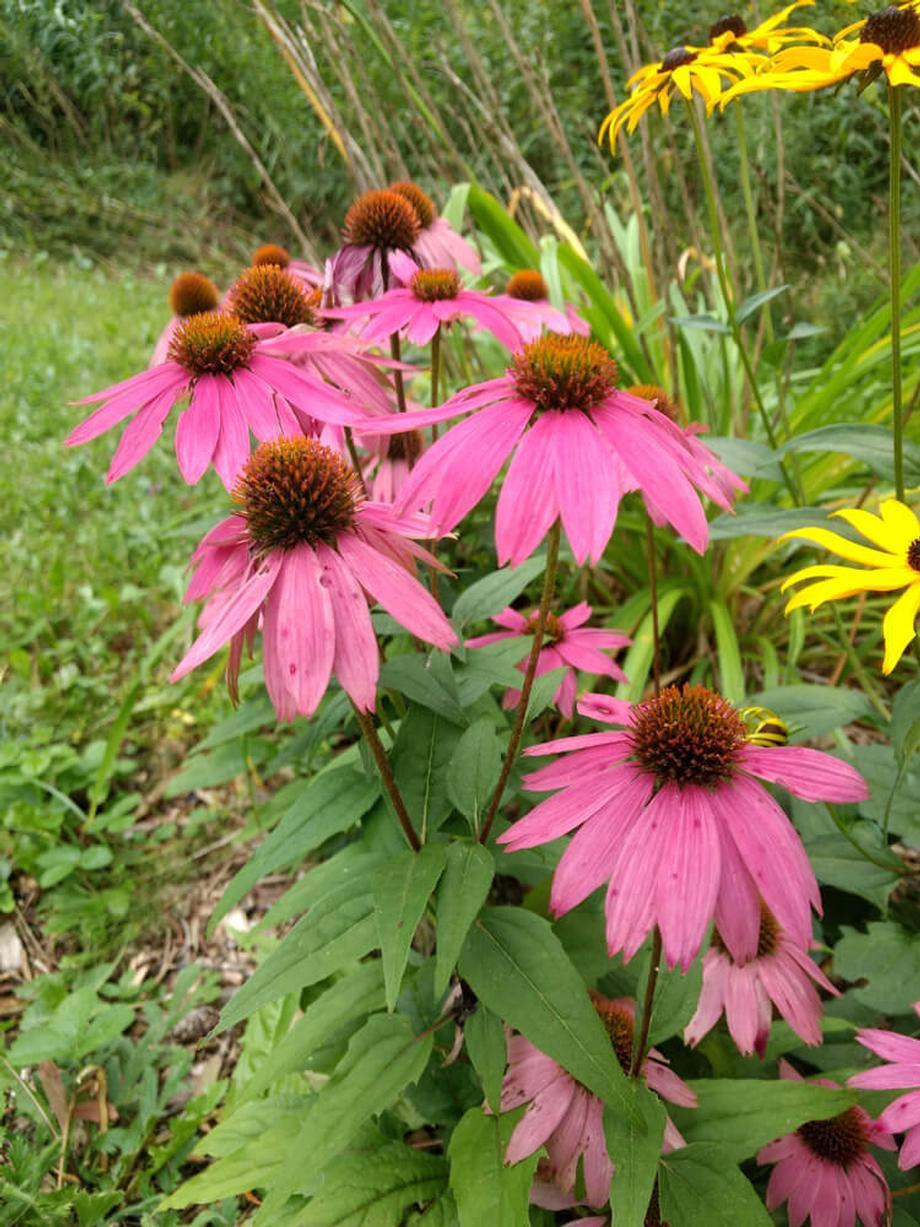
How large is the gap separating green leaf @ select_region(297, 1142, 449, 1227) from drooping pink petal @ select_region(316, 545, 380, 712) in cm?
49

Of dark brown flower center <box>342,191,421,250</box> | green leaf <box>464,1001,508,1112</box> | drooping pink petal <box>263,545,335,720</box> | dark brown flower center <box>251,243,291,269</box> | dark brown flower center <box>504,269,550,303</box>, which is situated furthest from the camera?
dark brown flower center <box>504,269,550,303</box>

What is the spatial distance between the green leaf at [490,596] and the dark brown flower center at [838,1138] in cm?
54

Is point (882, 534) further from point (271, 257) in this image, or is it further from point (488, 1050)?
point (271, 257)

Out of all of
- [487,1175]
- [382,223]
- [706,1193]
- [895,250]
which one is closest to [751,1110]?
[706,1193]

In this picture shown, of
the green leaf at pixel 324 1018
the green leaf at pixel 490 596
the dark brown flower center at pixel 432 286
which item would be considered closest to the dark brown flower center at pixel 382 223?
the dark brown flower center at pixel 432 286

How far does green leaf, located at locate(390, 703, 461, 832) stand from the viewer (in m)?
0.78

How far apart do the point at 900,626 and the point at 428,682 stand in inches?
14.8

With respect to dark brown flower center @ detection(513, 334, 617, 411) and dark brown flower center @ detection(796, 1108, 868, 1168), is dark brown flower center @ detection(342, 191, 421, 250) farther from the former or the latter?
dark brown flower center @ detection(796, 1108, 868, 1168)

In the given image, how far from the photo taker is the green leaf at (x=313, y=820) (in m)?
0.77

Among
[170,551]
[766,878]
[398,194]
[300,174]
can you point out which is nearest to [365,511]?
[766,878]

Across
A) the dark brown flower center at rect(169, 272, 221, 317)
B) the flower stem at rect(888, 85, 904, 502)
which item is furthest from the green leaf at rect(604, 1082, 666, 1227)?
the dark brown flower center at rect(169, 272, 221, 317)

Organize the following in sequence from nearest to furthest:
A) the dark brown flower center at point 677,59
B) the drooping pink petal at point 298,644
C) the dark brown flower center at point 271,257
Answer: the drooping pink petal at point 298,644 < the dark brown flower center at point 677,59 < the dark brown flower center at point 271,257

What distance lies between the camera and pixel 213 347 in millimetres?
804

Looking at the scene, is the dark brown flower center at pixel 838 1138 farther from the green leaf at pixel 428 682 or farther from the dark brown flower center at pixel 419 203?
the dark brown flower center at pixel 419 203
